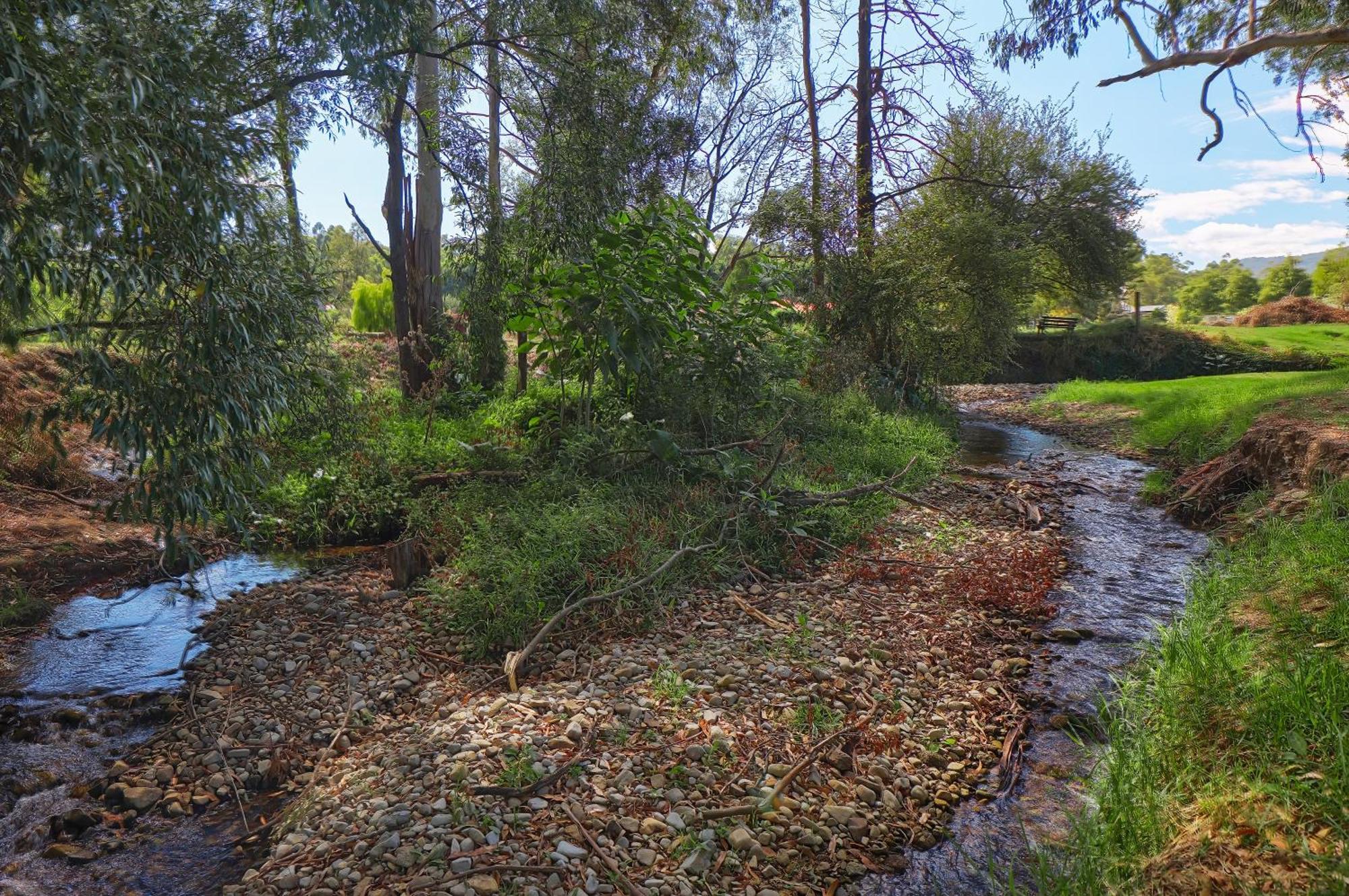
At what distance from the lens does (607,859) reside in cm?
291

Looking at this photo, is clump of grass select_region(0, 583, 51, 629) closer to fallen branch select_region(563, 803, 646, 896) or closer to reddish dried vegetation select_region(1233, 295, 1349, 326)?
fallen branch select_region(563, 803, 646, 896)

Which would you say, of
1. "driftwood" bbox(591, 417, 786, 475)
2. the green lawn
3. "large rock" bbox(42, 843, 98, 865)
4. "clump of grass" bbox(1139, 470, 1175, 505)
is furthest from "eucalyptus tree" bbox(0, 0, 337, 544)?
the green lawn

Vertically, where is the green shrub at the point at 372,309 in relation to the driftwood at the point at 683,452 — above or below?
above

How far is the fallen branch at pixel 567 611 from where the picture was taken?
4418mm

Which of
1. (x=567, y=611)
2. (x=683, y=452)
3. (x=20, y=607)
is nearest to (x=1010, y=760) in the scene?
(x=567, y=611)

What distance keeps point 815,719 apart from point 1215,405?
11532 mm

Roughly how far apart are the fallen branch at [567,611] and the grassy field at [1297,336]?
2404 centimetres

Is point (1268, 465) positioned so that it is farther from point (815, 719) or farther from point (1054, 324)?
point (1054, 324)

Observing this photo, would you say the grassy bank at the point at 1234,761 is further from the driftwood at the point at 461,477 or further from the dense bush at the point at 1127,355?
the dense bush at the point at 1127,355

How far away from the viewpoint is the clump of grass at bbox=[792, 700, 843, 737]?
3854 mm

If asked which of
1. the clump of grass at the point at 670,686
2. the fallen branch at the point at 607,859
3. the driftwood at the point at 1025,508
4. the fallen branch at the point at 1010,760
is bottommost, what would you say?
the fallen branch at the point at 1010,760

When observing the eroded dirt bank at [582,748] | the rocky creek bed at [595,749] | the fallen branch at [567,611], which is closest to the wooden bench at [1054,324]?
the rocky creek bed at [595,749]

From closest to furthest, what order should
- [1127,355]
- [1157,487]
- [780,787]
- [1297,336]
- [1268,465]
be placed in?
1. [780,787]
2. [1268,465]
3. [1157,487]
4. [1127,355]
5. [1297,336]

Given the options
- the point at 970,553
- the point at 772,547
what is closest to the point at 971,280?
the point at 970,553
